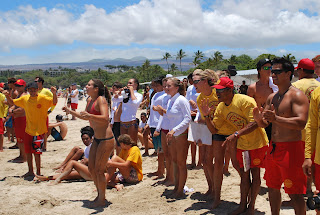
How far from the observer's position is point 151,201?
5449 mm

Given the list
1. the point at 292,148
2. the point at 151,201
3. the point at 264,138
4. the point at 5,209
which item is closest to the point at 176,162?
the point at 151,201

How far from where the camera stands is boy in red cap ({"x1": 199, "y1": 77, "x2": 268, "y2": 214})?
426 cm

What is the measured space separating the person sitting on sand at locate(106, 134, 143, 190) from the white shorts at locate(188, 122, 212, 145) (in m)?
1.68

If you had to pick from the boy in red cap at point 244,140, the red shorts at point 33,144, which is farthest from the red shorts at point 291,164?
the red shorts at point 33,144

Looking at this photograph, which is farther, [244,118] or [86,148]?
[86,148]

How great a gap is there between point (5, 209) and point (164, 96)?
136 inches

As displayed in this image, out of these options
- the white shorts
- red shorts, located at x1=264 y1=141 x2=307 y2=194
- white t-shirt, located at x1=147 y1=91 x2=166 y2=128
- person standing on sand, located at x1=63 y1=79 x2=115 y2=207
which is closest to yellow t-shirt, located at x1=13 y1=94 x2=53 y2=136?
person standing on sand, located at x1=63 y1=79 x2=115 y2=207

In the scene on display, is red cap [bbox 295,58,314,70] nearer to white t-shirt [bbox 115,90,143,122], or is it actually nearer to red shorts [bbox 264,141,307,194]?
red shorts [bbox 264,141,307,194]

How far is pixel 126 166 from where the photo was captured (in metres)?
6.41

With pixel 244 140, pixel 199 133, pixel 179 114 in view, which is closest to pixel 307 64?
pixel 244 140

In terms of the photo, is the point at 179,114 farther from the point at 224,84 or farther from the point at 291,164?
the point at 291,164

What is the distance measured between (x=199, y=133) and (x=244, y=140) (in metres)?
0.86

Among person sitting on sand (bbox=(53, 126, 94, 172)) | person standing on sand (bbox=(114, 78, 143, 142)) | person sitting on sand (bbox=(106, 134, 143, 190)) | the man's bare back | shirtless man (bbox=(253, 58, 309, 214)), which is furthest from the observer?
person standing on sand (bbox=(114, 78, 143, 142))

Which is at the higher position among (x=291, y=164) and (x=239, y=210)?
(x=291, y=164)
